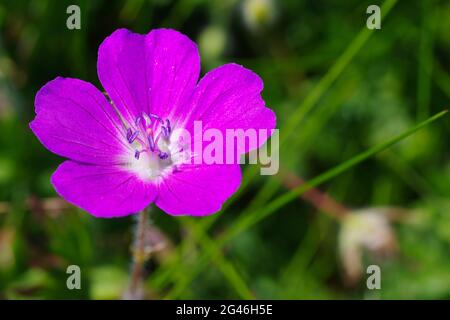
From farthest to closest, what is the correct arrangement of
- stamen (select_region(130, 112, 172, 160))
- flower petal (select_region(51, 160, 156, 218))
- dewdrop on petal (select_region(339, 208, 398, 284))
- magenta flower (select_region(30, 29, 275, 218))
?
dewdrop on petal (select_region(339, 208, 398, 284)) → stamen (select_region(130, 112, 172, 160)) → magenta flower (select_region(30, 29, 275, 218)) → flower petal (select_region(51, 160, 156, 218))

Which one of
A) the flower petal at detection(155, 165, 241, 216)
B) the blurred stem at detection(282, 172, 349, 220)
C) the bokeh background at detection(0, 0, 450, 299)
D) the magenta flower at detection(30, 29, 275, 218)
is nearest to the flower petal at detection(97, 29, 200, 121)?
the magenta flower at detection(30, 29, 275, 218)

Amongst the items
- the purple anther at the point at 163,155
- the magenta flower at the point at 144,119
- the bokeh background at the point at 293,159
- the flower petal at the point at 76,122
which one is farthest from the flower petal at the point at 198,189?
the bokeh background at the point at 293,159

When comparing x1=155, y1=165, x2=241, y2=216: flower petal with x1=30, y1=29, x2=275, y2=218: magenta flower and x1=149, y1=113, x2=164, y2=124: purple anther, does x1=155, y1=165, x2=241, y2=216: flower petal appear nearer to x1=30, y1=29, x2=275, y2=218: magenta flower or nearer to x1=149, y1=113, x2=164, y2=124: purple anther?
x1=30, y1=29, x2=275, y2=218: magenta flower

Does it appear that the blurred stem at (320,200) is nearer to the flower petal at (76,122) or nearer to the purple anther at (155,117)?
the purple anther at (155,117)

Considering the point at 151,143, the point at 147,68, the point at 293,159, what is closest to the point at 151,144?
the point at 151,143

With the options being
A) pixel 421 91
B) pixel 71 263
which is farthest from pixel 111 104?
pixel 421 91

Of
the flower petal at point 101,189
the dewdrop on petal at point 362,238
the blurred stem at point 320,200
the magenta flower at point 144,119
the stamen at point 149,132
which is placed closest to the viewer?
the flower petal at point 101,189
